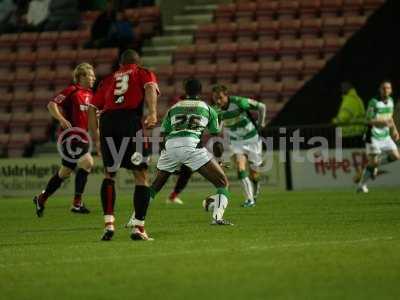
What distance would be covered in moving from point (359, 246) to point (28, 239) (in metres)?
4.07

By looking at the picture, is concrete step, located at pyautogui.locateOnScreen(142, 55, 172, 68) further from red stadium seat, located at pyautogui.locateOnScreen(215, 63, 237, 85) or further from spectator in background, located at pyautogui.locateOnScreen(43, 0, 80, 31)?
spectator in background, located at pyautogui.locateOnScreen(43, 0, 80, 31)

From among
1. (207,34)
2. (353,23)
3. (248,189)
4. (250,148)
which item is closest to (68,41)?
(207,34)

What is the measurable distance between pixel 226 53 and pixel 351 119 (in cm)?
478

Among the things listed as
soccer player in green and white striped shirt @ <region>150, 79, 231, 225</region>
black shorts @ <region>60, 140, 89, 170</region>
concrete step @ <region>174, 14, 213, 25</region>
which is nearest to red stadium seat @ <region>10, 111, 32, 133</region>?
concrete step @ <region>174, 14, 213, 25</region>

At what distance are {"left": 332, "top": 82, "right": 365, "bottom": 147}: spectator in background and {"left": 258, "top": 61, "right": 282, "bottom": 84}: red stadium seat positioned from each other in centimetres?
271

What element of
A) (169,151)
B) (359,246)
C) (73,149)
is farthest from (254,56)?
(359,246)

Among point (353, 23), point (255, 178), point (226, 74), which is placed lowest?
point (255, 178)

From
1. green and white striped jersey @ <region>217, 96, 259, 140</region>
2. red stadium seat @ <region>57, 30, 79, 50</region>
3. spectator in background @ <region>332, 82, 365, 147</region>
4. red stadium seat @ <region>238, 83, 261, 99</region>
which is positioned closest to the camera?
green and white striped jersey @ <region>217, 96, 259, 140</region>

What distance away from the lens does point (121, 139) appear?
11.7 meters

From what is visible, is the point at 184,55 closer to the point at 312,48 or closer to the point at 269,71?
the point at 269,71

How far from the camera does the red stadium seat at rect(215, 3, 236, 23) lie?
2847cm

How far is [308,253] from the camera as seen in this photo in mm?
10164

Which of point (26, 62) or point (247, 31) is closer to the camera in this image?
point (247, 31)

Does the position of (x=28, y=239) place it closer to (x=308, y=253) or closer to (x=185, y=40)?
(x=308, y=253)
